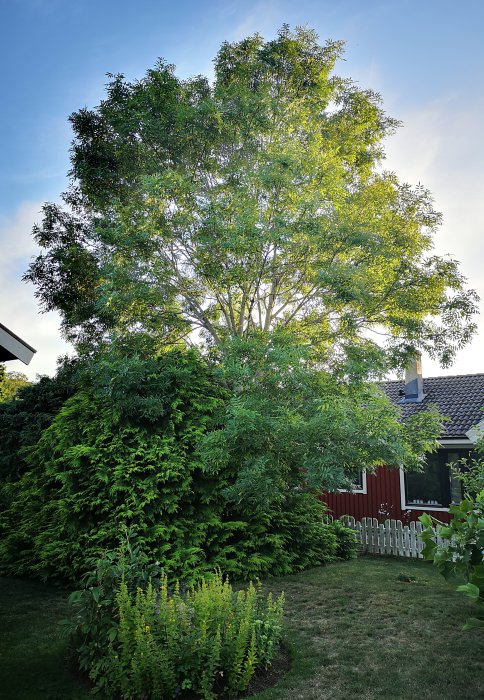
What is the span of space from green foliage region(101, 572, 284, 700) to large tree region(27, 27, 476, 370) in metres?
6.78

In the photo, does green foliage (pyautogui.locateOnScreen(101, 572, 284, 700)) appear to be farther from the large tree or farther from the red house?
the red house

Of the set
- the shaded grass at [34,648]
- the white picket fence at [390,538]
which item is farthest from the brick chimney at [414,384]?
the shaded grass at [34,648]

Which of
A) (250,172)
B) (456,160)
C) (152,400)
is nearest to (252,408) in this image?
(152,400)

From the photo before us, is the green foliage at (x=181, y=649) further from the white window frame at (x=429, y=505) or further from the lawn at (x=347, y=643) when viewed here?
the white window frame at (x=429, y=505)

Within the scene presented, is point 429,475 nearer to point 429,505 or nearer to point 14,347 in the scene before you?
point 429,505

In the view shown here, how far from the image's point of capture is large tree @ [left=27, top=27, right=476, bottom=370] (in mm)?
11422

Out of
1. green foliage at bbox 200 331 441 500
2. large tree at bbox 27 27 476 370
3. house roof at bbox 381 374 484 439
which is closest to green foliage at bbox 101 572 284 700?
green foliage at bbox 200 331 441 500

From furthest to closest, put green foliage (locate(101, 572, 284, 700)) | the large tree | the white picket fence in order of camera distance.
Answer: the white picket fence < the large tree < green foliage (locate(101, 572, 284, 700))

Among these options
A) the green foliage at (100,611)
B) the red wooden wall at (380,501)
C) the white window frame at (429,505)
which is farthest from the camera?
the red wooden wall at (380,501)

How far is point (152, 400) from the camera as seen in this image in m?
10.5

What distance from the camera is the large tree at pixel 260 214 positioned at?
11422mm

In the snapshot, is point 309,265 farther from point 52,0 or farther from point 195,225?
point 52,0

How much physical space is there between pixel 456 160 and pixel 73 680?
1122cm

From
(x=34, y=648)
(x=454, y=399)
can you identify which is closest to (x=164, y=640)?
(x=34, y=648)
